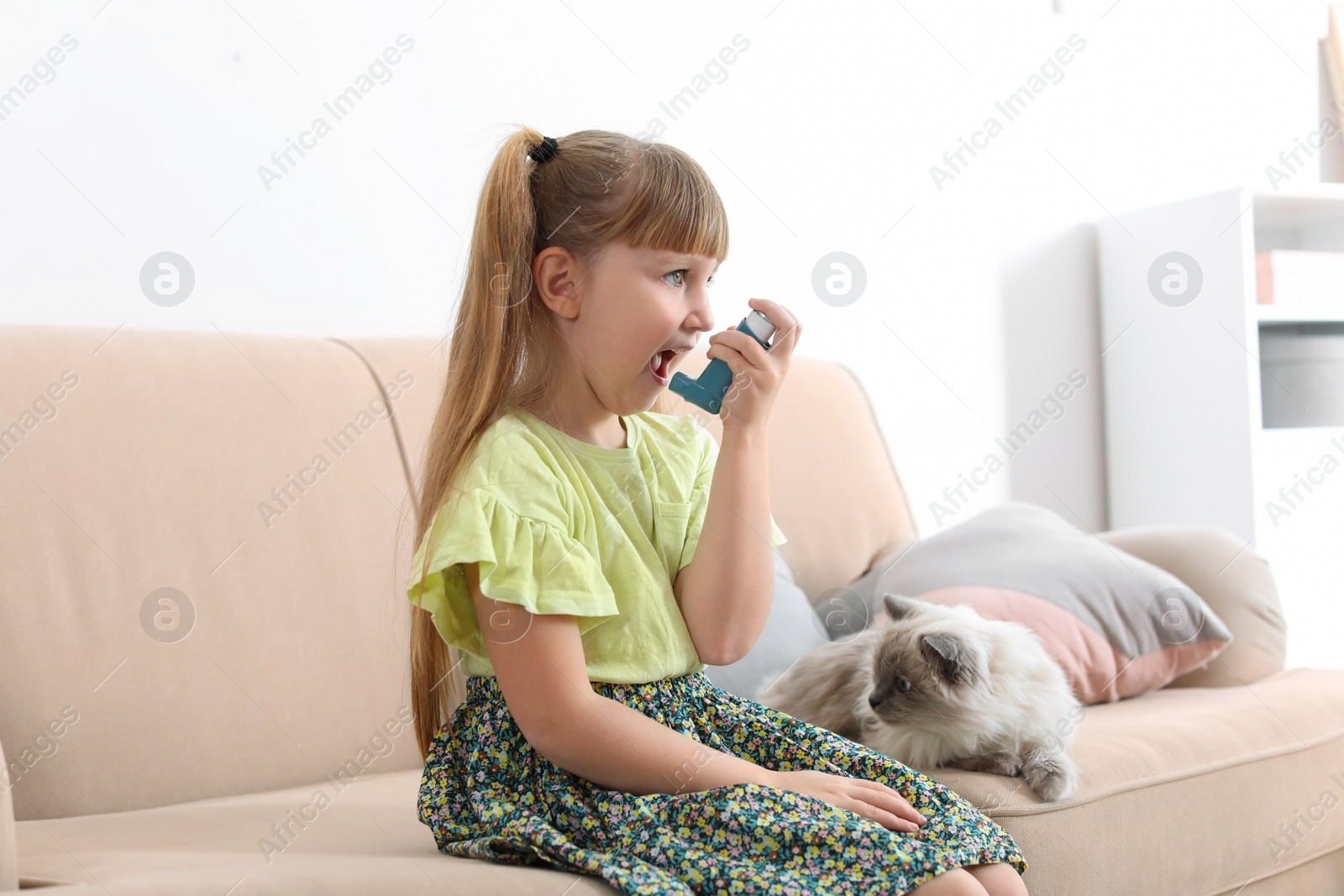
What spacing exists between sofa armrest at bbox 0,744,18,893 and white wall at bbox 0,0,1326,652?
2.69 feet

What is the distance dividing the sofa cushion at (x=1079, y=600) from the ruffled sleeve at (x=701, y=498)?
45 centimetres

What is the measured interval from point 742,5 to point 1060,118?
36.9 inches

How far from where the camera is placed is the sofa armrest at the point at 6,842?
33.1 inches

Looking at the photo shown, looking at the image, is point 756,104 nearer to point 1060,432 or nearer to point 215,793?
point 1060,432

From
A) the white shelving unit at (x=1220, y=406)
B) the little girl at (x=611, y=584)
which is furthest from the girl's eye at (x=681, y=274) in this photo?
the white shelving unit at (x=1220, y=406)

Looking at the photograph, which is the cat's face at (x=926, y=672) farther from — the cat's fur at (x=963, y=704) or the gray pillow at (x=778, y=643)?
the gray pillow at (x=778, y=643)

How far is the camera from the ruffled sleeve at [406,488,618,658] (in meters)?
0.94

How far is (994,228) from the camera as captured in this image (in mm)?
2719

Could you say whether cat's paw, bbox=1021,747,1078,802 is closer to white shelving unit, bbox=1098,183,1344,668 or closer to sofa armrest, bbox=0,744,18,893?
sofa armrest, bbox=0,744,18,893

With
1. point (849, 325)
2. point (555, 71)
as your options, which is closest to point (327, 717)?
point (555, 71)

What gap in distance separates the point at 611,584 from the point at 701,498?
17cm

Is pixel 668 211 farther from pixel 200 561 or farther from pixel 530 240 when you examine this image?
pixel 200 561

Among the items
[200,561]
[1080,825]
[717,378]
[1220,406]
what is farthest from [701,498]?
[1220,406]

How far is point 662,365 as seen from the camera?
108 centimetres
